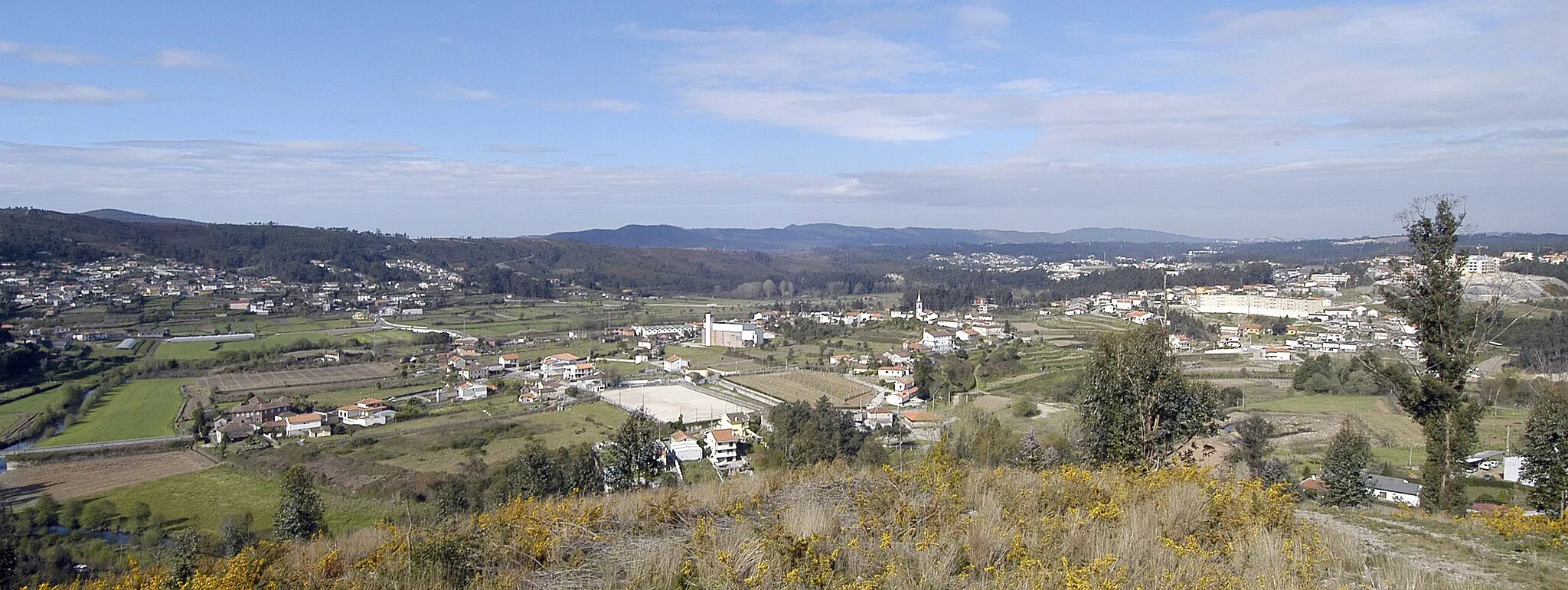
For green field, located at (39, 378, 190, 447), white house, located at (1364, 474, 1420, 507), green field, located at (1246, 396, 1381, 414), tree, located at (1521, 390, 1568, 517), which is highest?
tree, located at (1521, 390, 1568, 517)

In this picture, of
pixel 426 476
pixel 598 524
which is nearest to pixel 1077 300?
pixel 426 476

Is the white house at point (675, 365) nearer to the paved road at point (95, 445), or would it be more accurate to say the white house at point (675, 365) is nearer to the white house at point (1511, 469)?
the paved road at point (95, 445)

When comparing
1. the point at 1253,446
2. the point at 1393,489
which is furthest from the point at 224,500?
the point at 1393,489

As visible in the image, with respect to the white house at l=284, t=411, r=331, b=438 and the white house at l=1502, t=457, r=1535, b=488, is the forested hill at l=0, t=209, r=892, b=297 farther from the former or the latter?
the white house at l=1502, t=457, r=1535, b=488

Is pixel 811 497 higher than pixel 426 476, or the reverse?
pixel 811 497


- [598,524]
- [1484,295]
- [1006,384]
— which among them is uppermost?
[1484,295]

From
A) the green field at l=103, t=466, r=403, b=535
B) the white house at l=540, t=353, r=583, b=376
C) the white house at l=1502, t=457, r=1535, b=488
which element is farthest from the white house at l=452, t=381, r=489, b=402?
the white house at l=1502, t=457, r=1535, b=488

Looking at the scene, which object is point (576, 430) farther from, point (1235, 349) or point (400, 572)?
point (1235, 349)
